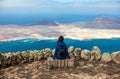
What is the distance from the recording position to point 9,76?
97.5ft

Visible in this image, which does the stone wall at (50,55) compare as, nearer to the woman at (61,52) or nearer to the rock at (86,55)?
the rock at (86,55)

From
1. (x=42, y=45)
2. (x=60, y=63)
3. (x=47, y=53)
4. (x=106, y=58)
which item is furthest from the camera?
(x=42, y=45)

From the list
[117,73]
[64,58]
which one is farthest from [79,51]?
[117,73]

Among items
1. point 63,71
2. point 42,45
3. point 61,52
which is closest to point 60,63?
point 61,52

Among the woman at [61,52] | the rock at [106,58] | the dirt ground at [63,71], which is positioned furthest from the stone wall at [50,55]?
the woman at [61,52]

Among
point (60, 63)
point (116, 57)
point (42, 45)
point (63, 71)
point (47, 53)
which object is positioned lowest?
point (42, 45)

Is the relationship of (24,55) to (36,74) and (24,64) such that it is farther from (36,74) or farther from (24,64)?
(36,74)

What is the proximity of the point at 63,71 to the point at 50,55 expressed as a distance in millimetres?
4940

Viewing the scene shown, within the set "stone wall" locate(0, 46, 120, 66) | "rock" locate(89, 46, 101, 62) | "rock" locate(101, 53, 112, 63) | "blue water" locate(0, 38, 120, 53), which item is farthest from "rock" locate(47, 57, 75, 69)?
"blue water" locate(0, 38, 120, 53)

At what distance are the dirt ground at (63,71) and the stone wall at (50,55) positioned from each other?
613mm

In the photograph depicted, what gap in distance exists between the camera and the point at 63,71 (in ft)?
97.6

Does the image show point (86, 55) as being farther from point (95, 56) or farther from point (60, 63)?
point (60, 63)

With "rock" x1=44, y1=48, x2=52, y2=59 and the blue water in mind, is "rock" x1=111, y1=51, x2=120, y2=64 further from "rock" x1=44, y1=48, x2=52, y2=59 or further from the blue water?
the blue water

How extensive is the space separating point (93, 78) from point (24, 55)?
823 cm
